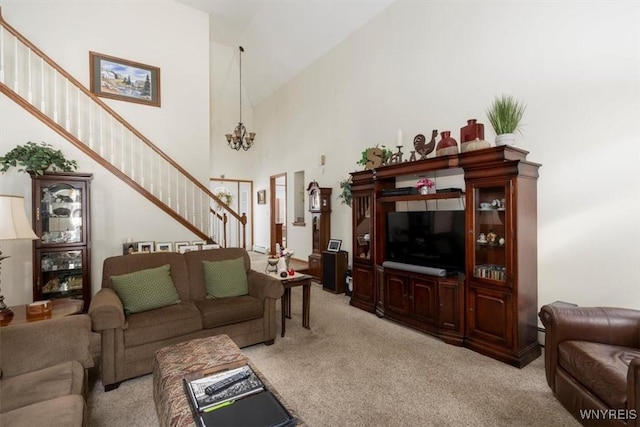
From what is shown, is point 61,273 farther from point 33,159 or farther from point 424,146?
point 424,146

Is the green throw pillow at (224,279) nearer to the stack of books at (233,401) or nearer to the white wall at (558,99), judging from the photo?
the stack of books at (233,401)

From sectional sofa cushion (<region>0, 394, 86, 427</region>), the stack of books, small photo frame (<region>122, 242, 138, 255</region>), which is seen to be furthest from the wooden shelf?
small photo frame (<region>122, 242, 138, 255</region>)

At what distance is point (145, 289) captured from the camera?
2723mm

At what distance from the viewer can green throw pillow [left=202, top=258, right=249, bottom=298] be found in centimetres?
316

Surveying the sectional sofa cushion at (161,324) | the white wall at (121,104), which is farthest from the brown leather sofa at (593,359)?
the white wall at (121,104)

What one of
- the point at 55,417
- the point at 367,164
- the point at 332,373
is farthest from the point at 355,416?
the point at 367,164

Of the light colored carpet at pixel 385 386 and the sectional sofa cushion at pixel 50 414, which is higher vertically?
the sectional sofa cushion at pixel 50 414

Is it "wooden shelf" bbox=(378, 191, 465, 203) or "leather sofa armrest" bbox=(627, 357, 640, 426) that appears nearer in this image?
"leather sofa armrest" bbox=(627, 357, 640, 426)

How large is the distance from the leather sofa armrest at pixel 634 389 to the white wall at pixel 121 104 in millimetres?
5086

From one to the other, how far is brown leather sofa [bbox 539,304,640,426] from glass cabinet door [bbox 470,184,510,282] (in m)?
0.78

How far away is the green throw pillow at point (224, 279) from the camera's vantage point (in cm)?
316

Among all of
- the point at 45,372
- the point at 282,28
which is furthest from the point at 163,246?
the point at 282,28

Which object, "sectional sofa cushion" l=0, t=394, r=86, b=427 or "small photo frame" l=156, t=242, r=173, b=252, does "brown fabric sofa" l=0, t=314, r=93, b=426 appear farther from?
"small photo frame" l=156, t=242, r=173, b=252

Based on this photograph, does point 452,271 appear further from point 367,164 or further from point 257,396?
point 257,396
